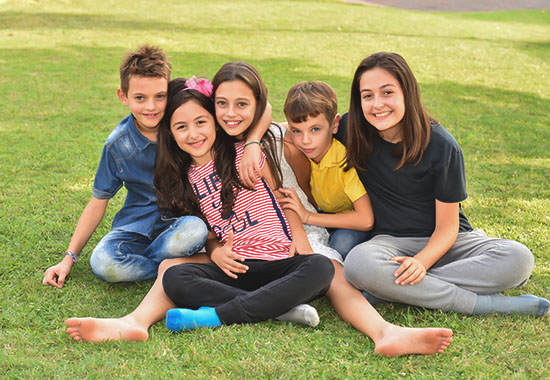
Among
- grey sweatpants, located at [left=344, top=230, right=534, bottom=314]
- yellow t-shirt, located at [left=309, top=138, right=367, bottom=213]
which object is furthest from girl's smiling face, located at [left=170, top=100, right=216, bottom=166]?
grey sweatpants, located at [left=344, top=230, right=534, bottom=314]

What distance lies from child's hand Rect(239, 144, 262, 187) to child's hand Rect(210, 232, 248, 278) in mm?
329

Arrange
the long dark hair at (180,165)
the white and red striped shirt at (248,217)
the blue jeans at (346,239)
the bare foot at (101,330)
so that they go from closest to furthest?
1. the bare foot at (101,330)
2. the white and red striped shirt at (248,217)
3. the long dark hair at (180,165)
4. the blue jeans at (346,239)

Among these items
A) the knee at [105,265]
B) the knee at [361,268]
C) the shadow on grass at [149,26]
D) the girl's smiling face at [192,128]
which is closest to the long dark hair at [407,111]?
the knee at [361,268]

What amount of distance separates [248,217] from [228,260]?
303mm

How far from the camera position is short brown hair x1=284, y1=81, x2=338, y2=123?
9.97ft

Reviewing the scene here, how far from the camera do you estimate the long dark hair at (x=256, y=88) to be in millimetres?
3045

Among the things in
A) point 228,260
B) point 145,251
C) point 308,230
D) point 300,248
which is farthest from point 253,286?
point 145,251

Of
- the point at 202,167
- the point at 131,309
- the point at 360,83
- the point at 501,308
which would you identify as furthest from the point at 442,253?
the point at 131,309

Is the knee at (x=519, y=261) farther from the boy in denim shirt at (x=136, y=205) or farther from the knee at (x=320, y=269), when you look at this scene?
the boy in denim shirt at (x=136, y=205)

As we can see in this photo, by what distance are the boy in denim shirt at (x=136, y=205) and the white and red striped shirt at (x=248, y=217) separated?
115 millimetres

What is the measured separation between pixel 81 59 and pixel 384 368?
794 centimetres

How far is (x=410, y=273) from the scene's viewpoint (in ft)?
8.78

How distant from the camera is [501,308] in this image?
2.71m

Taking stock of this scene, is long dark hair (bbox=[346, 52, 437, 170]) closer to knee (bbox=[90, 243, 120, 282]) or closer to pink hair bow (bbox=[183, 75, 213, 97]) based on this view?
pink hair bow (bbox=[183, 75, 213, 97])
